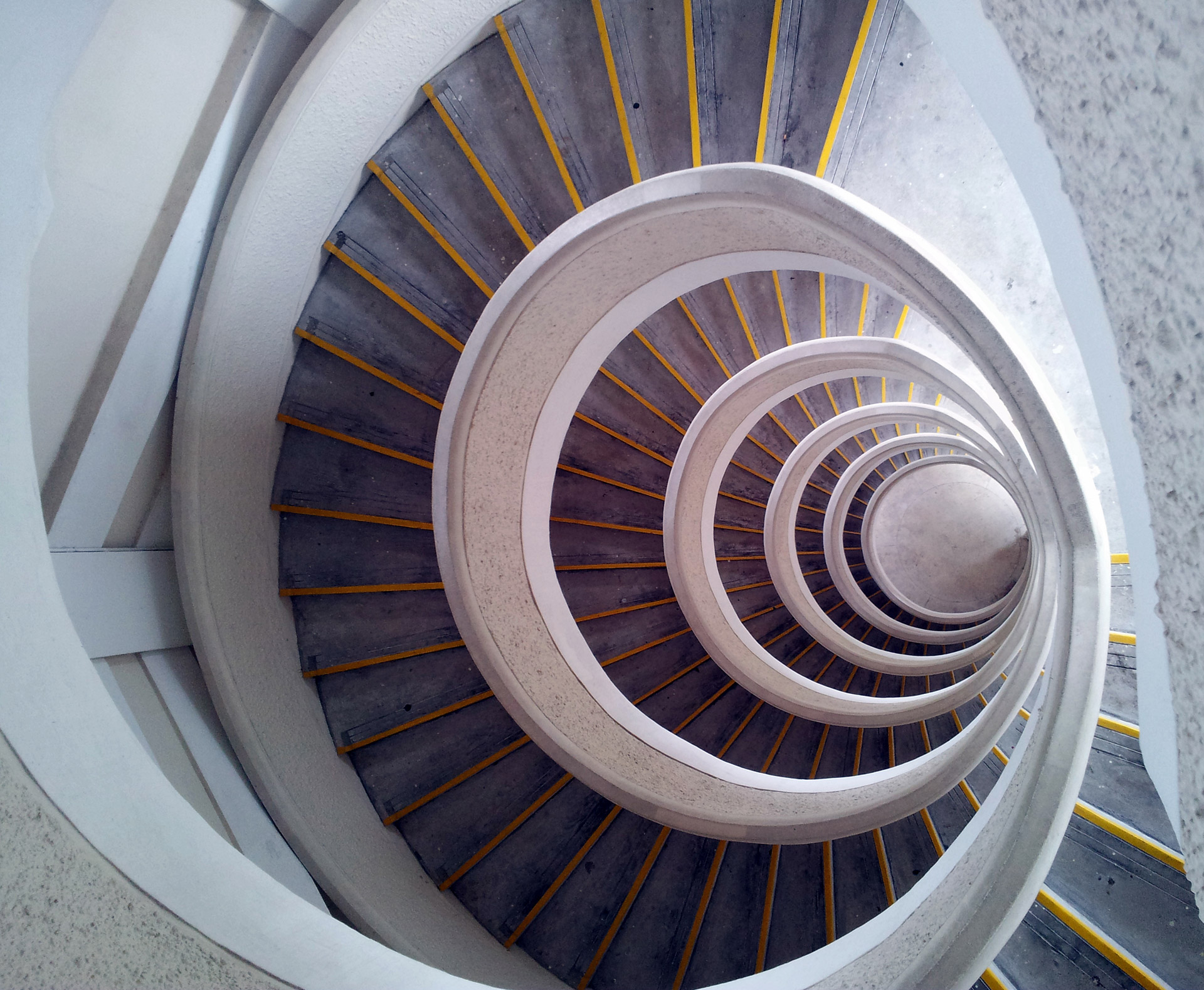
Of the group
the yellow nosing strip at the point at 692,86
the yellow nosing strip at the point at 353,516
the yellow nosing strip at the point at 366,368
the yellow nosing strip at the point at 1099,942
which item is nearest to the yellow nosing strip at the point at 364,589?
the yellow nosing strip at the point at 353,516

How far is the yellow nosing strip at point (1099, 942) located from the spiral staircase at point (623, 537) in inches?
0.5

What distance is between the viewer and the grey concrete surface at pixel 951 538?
10859 millimetres

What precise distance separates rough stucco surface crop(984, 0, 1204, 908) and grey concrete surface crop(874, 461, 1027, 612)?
1104 centimetres

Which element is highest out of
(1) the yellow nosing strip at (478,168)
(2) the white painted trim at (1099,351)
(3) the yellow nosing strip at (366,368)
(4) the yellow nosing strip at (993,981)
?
(1) the yellow nosing strip at (478,168)

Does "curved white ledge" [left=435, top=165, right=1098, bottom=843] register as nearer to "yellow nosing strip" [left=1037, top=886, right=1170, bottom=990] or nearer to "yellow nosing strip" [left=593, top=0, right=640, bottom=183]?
"yellow nosing strip" [left=593, top=0, right=640, bottom=183]

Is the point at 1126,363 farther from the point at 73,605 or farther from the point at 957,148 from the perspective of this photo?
the point at 73,605

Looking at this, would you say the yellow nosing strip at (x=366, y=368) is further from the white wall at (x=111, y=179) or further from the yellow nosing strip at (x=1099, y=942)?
the yellow nosing strip at (x=1099, y=942)

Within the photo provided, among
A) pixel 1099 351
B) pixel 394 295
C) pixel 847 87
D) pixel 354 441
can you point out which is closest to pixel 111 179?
pixel 394 295

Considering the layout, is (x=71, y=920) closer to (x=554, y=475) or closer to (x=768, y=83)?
(x=554, y=475)

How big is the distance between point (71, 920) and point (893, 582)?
11543 millimetres

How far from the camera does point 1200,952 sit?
226 centimetres

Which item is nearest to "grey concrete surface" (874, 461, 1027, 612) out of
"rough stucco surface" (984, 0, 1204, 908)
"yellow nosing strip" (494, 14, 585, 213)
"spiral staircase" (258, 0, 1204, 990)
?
"spiral staircase" (258, 0, 1204, 990)

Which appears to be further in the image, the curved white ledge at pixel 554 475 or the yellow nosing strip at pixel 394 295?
the yellow nosing strip at pixel 394 295

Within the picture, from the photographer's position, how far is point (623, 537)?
5.95 metres
